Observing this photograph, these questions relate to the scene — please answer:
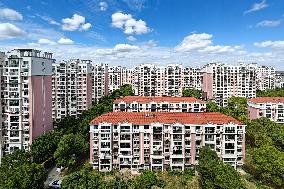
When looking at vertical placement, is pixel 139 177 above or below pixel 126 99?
below

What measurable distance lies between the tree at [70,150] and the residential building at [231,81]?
33.7m

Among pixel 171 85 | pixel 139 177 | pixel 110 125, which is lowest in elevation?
pixel 139 177

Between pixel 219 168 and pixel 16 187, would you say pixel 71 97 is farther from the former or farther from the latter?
pixel 219 168

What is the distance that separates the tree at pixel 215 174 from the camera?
22906mm

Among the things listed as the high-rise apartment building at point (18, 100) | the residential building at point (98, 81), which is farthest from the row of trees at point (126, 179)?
the residential building at point (98, 81)

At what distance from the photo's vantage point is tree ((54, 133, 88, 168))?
98.1 feet

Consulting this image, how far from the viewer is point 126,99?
43750 mm

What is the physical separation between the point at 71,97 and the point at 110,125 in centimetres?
2331

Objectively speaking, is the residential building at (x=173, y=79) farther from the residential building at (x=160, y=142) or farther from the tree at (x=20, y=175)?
the tree at (x=20, y=175)

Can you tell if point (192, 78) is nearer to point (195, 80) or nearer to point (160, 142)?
point (195, 80)

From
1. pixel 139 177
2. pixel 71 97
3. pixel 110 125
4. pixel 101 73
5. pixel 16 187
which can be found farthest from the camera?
pixel 101 73

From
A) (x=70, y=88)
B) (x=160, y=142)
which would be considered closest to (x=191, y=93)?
(x=70, y=88)

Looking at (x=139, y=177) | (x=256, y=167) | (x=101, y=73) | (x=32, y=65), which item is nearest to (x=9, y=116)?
(x=32, y=65)

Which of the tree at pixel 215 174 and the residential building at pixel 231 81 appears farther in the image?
the residential building at pixel 231 81
